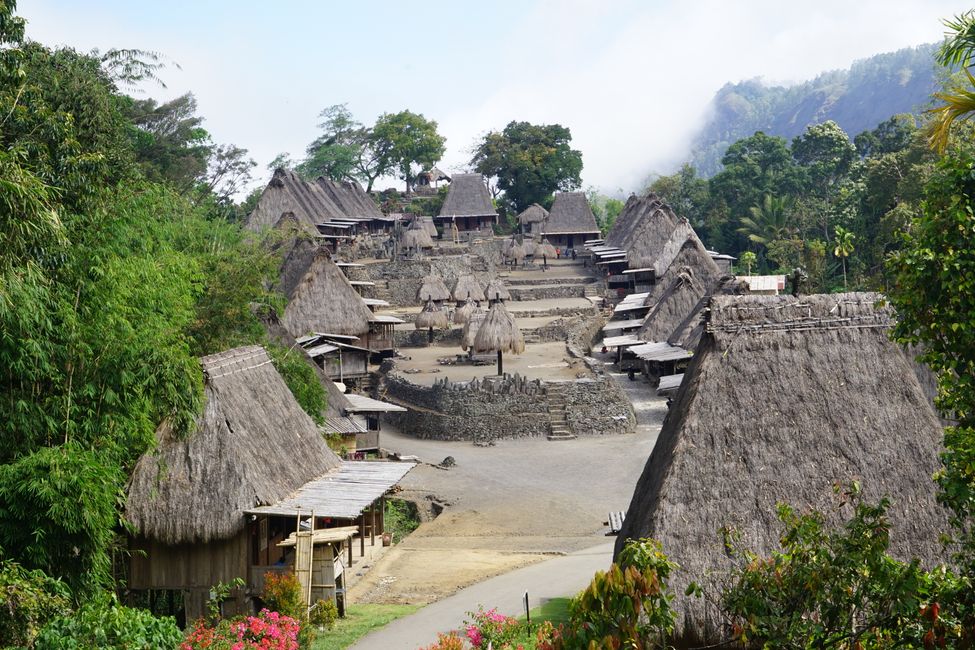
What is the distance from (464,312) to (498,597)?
2608cm

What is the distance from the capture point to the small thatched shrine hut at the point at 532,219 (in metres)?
65.5

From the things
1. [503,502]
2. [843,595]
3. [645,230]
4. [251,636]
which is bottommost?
[251,636]

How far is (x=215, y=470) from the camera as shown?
1439 cm

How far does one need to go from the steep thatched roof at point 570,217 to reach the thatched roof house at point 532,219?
95.8 inches

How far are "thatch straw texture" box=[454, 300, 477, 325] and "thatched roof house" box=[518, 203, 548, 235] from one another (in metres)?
23.5

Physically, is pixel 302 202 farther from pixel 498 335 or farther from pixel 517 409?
pixel 517 409

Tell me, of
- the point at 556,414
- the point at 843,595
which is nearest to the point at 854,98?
the point at 556,414

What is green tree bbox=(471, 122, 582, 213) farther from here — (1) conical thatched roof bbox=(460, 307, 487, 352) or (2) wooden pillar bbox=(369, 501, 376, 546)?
(2) wooden pillar bbox=(369, 501, 376, 546)

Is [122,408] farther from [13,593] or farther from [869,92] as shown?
[869,92]

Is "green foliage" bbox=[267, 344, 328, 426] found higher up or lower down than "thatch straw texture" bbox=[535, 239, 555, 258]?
lower down

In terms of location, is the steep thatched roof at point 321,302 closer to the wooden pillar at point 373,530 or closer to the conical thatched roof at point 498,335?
the conical thatched roof at point 498,335

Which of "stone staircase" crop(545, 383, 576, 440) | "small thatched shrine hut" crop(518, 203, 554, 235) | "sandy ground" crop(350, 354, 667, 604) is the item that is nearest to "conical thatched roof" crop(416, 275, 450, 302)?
"sandy ground" crop(350, 354, 667, 604)

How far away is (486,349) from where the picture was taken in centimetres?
3378

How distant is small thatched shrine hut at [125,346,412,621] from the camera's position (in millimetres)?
14062
